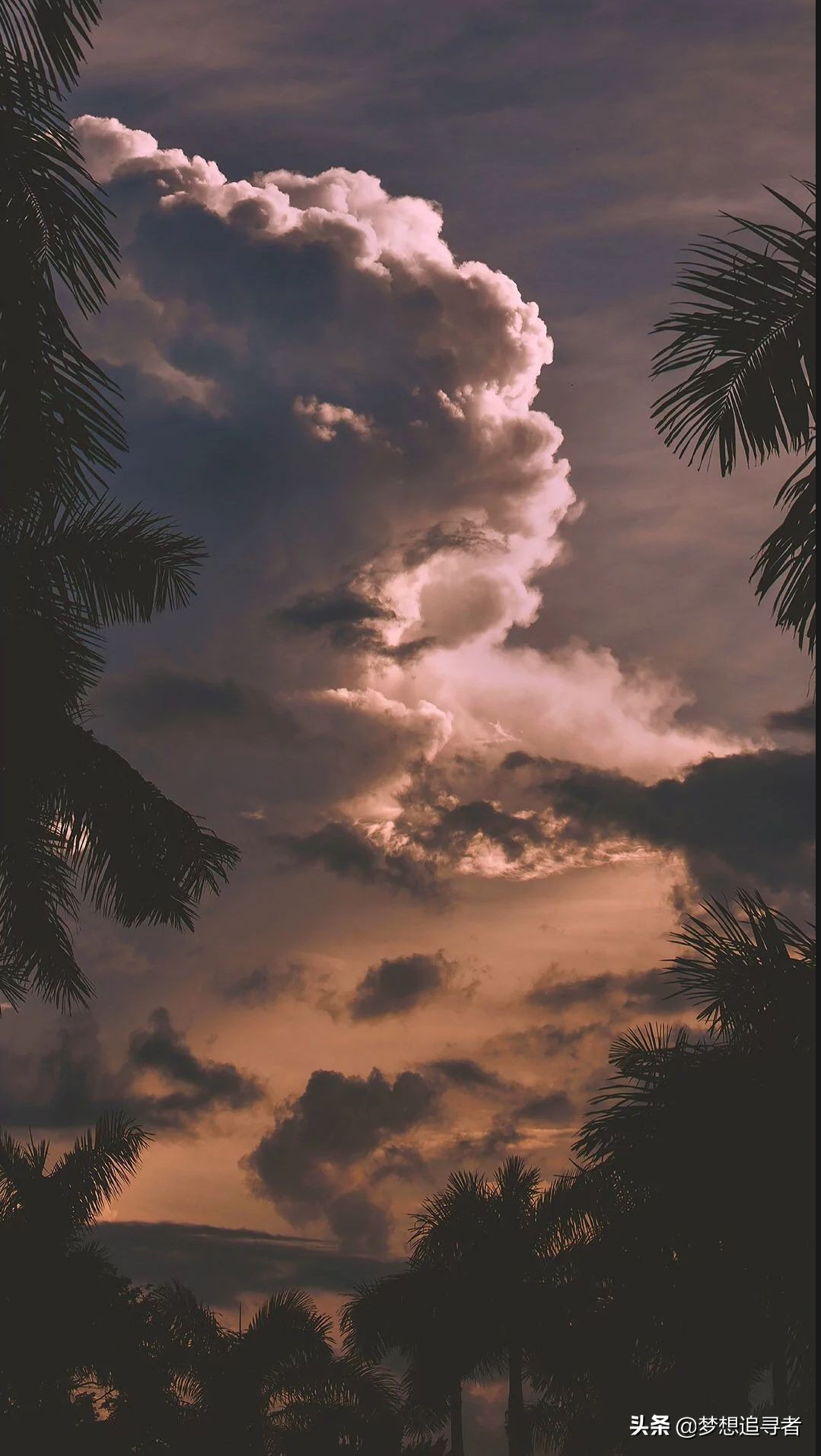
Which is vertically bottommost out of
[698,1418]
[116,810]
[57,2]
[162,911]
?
[698,1418]

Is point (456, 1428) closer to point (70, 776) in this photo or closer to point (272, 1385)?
point (272, 1385)

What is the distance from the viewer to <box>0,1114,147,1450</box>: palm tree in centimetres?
2481

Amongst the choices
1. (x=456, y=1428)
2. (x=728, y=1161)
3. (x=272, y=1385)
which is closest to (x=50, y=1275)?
(x=272, y=1385)

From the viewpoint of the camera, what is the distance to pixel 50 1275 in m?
25.5

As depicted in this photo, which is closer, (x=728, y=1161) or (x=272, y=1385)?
(x=728, y=1161)

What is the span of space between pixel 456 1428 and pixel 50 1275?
14709 millimetres

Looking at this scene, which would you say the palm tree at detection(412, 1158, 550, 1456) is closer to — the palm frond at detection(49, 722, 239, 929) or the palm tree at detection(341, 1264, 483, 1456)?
the palm tree at detection(341, 1264, 483, 1456)

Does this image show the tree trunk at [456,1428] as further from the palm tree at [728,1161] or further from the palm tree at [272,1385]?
the palm tree at [728,1161]

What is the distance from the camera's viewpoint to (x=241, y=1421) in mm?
32000

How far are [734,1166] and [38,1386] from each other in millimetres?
21117

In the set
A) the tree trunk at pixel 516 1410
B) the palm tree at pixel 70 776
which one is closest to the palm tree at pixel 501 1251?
the tree trunk at pixel 516 1410

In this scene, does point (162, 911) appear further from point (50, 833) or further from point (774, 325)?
point (774, 325)

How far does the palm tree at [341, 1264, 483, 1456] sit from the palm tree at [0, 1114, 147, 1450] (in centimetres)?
884

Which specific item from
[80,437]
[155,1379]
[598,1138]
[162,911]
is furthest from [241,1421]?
[80,437]
